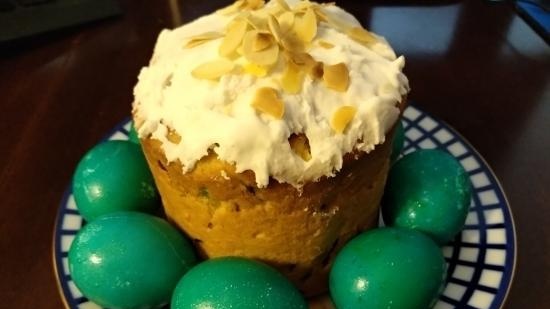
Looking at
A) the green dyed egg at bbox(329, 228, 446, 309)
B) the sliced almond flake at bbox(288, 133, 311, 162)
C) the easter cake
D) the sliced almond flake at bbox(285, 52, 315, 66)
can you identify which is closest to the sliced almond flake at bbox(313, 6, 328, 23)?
the easter cake

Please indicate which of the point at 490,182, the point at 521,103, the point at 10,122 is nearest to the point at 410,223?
the point at 490,182

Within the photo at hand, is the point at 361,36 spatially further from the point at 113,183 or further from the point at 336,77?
the point at 113,183

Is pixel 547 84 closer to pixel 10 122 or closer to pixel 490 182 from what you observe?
pixel 490 182

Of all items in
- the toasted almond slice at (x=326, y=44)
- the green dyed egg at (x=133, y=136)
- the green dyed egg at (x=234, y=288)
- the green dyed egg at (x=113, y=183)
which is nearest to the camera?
the green dyed egg at (x=234, y=288)

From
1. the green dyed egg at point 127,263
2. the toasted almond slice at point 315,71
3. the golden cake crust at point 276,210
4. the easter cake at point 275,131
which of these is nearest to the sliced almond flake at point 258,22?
Answer: the easter cake at point 275,131

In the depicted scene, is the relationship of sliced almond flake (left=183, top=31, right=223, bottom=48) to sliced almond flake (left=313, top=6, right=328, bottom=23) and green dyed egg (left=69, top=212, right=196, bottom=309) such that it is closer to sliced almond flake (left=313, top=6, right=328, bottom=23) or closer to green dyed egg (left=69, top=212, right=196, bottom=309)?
sliced almond flake (left=313, top=6, right=328, bottom=23)

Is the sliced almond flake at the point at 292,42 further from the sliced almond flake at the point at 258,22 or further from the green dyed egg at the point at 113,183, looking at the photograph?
the green dyed egg at the point at 113,183
